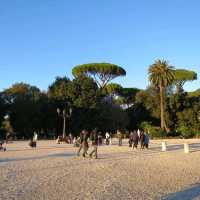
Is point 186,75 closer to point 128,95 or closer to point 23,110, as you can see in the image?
point 128,95

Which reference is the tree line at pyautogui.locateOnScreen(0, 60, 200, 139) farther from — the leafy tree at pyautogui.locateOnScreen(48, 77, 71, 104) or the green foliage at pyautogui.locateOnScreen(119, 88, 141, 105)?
the green foliage at pyautogui.locateOnScreen(119, 88, 141, 105)

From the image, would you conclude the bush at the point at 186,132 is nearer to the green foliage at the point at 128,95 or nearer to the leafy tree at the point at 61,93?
the leafy tree at the point at 61,93

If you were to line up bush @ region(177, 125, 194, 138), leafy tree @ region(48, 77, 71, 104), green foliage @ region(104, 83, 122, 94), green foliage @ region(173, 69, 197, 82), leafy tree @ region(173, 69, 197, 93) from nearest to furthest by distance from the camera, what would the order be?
1. bush @ region(177, 125, 194, 138)
2. leafy tree @ region(48, 77, 71, 104)
3. green foliage @ region(104, 83, 122, 94)
4. leafy tree @ region(173, 69, 197, 93)
5. green foliage @ region(173, 69, 197, 82)

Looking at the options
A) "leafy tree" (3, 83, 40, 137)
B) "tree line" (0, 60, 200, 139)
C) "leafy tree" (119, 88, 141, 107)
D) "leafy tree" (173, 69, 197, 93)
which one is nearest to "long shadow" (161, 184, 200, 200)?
"tree line" (0, 60, 200, 139)

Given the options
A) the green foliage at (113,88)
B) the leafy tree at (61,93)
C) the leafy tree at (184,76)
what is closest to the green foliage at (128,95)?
the green foliage at (113,88)

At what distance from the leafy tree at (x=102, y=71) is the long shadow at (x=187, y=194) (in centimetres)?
6447

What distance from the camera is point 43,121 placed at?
2729 inches

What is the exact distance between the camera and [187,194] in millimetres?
11258

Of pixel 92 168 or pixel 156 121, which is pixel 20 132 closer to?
pixel 156 121

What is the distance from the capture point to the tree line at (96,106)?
6781 centimetres

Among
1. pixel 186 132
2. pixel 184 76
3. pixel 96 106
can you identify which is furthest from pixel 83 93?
pixel 184 76

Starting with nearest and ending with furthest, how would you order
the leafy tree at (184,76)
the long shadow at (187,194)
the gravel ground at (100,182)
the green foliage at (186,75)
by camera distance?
the long shadow at (187,194), the gravel ground at (100,182), the leafy tree at (184,76), the green foliage at (186,75)

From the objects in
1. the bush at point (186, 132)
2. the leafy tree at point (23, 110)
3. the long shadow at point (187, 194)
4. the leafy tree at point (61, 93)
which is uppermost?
the leafy tree at point (61, 93)

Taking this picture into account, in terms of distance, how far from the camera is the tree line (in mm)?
67812
